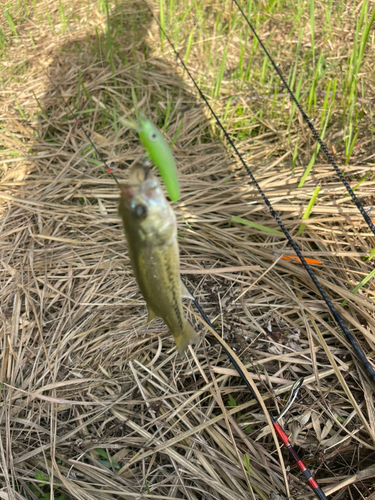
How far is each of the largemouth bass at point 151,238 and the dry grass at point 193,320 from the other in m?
0.95

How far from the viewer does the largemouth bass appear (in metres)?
1.09

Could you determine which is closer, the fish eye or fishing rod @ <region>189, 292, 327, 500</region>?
the fish eye

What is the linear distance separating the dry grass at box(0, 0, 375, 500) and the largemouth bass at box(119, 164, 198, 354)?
0.95 meters

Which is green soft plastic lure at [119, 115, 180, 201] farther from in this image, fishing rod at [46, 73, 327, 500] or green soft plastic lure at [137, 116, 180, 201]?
fishing rod at [46, 73, 327, 500]

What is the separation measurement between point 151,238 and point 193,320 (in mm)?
1274

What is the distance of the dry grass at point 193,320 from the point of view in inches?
74.0

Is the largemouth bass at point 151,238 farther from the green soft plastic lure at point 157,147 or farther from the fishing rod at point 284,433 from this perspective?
the fishing rod at point 284,433

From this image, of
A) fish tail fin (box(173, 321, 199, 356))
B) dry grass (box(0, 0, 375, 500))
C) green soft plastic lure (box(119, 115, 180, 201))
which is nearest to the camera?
green soft plastic lure (box(119, 115, 180, 201))

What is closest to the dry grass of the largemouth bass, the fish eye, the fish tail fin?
the fish tail fin

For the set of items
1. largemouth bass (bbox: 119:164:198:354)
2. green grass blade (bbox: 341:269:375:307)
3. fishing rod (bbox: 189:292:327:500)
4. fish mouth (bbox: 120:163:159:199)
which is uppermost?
fish mouth (bbox: 120:163:159:199)

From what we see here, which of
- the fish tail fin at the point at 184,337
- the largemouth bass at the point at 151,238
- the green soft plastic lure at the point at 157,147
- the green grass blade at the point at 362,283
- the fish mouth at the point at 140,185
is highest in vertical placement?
the green soft plastic lure at the point at 157,147

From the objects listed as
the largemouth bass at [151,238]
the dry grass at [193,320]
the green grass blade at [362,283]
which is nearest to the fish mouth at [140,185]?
the largemouth bass at [151,238]

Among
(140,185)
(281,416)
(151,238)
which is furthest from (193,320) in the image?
(140,185)

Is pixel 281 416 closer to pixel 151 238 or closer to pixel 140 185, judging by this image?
pixel 151 238
